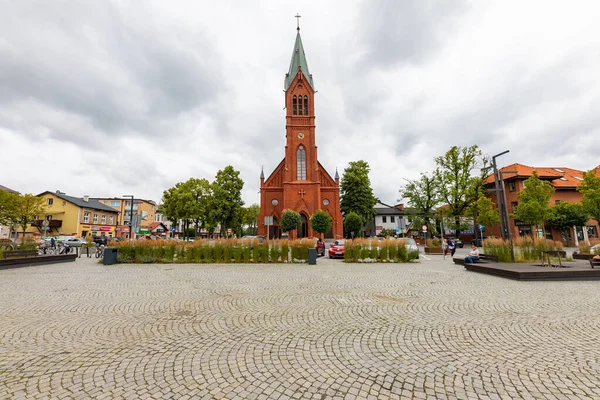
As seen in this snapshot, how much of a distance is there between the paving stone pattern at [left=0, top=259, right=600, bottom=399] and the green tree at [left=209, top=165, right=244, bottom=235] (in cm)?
3411

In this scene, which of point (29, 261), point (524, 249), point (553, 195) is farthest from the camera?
point (553, 195)

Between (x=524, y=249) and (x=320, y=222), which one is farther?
(x=320, y=222)

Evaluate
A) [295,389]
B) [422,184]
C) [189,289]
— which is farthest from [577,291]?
[422,184]

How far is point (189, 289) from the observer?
8500mm

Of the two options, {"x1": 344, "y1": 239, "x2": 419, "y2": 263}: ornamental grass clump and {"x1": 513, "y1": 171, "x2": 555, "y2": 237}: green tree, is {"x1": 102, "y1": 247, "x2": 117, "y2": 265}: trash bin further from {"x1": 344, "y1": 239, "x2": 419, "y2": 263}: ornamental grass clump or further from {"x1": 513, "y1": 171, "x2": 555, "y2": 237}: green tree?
{"x1": 513, "y1": 171, "x2": 555, "y2": 237}: green tree

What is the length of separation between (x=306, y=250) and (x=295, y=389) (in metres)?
13.6

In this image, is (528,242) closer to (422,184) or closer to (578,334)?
(578,334)

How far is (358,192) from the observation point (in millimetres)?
49219

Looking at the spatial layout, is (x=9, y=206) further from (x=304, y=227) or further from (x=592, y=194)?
(x=592, y=194)

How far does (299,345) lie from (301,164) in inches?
1481

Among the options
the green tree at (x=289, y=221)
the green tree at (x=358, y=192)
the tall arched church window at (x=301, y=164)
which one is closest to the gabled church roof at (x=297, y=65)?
the tall arched church window at (x=301, y=164)

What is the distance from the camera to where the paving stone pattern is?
3.04 meters

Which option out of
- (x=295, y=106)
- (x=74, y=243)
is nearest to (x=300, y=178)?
(x=295, y=106)

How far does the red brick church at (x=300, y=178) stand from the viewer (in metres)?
39.1
